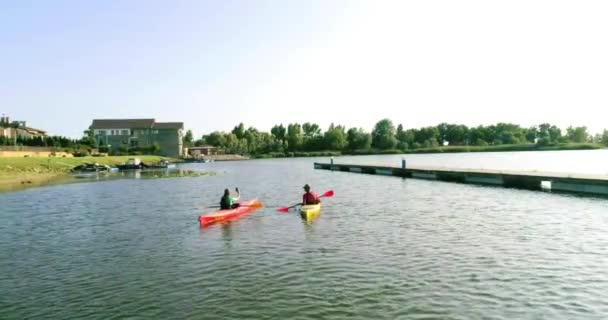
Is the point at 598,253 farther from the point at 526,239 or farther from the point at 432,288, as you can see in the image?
the point at 432,288

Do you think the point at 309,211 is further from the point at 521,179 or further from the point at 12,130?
the point at 12,130

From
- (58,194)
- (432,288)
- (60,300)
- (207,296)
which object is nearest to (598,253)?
(432,288)

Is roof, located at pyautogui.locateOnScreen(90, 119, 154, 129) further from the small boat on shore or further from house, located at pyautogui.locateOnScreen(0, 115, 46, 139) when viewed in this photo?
the small boat on shore

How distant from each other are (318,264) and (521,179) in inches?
1406

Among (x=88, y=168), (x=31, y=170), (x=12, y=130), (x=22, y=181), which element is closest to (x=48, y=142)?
(x=12, y=130)

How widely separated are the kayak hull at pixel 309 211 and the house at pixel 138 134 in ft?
483

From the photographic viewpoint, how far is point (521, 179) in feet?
154

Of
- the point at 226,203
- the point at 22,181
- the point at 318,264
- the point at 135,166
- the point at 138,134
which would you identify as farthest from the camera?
the point at 138,134

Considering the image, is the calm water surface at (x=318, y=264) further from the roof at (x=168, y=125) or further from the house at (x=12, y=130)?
the roof at (x=168, y=125)

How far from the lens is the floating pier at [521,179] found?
1539 inches

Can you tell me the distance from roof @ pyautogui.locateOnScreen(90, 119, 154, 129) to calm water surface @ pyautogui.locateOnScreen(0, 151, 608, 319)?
146590mm

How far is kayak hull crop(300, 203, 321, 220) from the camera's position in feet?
96.7

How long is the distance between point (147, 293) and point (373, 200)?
26792 millimetres

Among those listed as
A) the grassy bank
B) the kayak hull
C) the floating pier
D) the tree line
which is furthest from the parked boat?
the kayak hull
